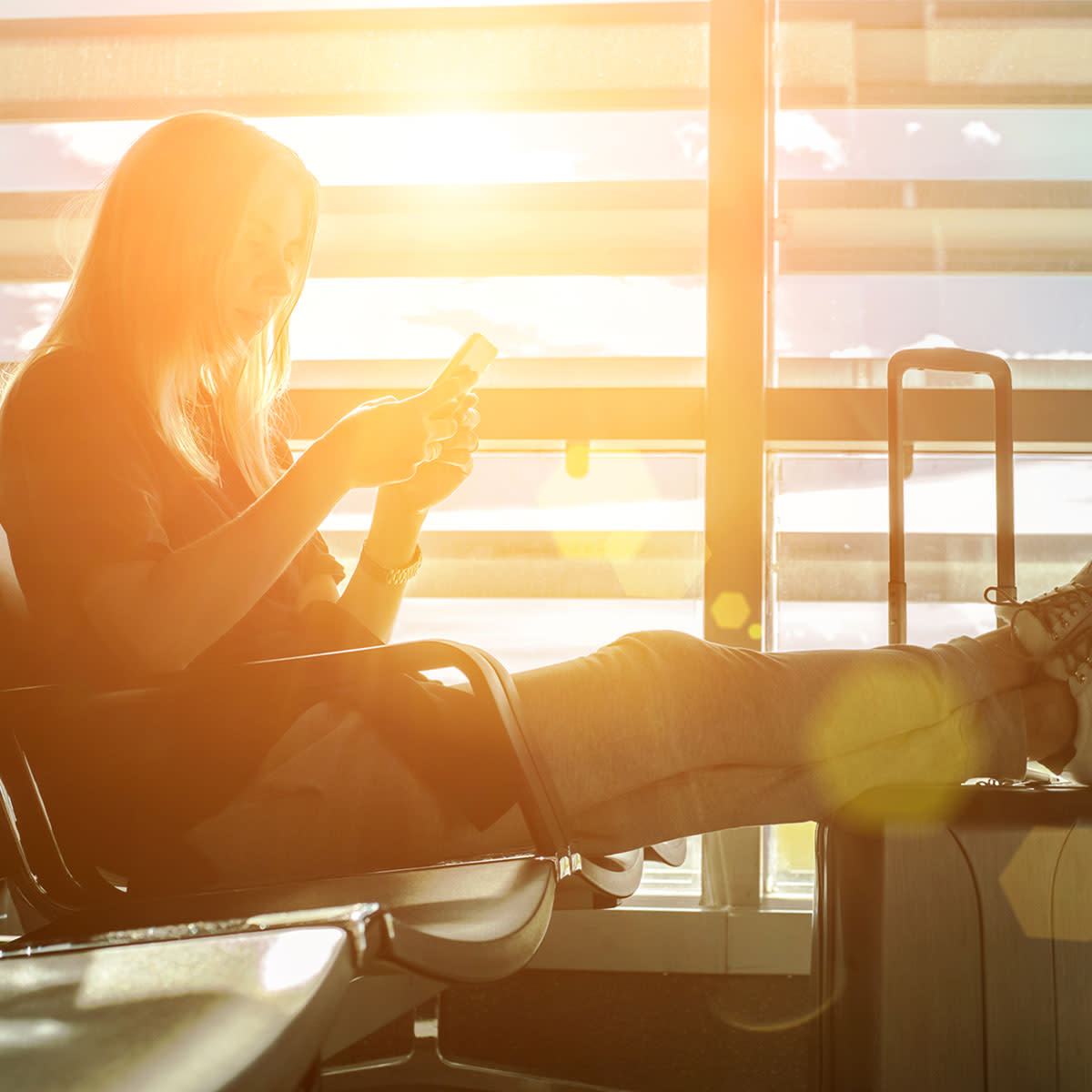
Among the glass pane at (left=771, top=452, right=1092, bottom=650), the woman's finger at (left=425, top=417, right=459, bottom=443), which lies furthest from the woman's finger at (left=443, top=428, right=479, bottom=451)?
the glass pane at (left=771, top=452, right=1092, bottom=650)

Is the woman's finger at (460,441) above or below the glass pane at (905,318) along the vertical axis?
below

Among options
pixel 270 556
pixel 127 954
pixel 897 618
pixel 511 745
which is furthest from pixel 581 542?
pixel 127 954

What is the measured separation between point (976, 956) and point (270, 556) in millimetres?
874

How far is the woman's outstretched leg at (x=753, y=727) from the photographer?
0.97 m

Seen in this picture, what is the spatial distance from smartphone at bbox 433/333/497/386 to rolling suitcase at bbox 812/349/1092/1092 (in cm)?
66

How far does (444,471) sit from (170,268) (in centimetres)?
41

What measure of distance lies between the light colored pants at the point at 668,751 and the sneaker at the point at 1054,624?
Answer: 3 cm

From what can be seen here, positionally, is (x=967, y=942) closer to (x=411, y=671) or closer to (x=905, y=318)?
(x=411, y=671)

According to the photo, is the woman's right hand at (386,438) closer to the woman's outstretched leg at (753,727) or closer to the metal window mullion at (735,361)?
the woman's outstretched leg at (753,727)

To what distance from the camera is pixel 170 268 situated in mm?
1170

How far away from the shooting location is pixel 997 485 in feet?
5.63

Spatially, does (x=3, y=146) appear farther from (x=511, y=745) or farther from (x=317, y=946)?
(x=317, y=946)

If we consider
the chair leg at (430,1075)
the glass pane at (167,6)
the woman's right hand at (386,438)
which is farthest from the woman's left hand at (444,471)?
the glass pane at (167,6)

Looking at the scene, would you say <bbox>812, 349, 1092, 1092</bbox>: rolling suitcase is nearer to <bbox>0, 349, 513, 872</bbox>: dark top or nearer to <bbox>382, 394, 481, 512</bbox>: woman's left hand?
<bbox>0, 349, 513, 872</bbox>: dark top
